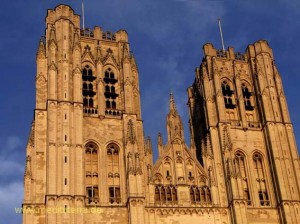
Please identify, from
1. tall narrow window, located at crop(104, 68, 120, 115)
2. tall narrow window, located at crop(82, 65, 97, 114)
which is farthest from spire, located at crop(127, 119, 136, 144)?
tall narrow window, located at crop(82, 65, 97, 114)

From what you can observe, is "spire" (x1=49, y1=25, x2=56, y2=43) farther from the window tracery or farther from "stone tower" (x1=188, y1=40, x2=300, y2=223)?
the window tracery

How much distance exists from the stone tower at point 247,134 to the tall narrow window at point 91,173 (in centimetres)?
860

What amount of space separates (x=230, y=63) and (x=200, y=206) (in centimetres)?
1567

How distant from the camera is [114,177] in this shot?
42.3 metres

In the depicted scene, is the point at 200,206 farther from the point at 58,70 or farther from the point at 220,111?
the point at 58,70

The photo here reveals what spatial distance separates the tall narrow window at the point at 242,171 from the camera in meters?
43.8

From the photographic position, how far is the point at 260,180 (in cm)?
4556

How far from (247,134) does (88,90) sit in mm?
13647

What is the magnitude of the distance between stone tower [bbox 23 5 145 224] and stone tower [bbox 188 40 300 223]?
21.2ft

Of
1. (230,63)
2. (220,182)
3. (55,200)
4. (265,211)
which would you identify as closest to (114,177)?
(55,200)

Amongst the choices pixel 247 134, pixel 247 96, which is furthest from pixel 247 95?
pixel 247 134

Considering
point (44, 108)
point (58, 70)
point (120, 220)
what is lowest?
point (120, 220)

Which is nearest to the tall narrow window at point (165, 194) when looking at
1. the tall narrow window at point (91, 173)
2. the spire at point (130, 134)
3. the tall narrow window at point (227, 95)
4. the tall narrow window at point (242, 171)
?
the spire at point (130, 134)

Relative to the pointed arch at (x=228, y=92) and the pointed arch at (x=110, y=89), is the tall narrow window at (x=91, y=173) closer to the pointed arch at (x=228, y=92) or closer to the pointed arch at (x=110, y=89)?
the pointed arch at (x=110, y=89)
